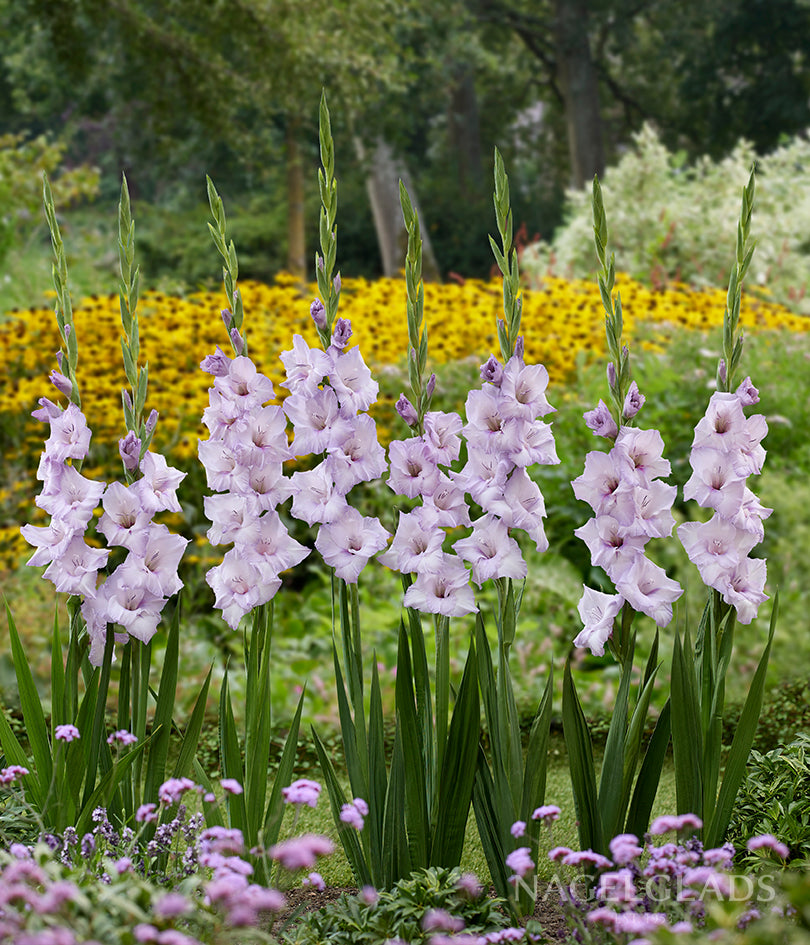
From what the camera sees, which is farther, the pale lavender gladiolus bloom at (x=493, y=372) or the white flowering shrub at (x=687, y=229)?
the white flowering shrub at (x=687, y=229)

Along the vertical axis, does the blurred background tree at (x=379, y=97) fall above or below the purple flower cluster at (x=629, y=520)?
above

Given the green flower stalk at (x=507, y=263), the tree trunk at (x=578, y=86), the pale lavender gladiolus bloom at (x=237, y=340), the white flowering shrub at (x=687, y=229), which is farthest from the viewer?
the tree trunk at (x=578, y=86)

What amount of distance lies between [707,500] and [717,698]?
43 cm

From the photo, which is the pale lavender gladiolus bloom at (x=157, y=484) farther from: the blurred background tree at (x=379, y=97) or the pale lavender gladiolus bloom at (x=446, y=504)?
the blurred background tree at (x=379, y=97)

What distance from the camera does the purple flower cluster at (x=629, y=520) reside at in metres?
2.18

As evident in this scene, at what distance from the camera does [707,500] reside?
7.38ft

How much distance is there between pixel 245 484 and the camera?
2266 millimetres

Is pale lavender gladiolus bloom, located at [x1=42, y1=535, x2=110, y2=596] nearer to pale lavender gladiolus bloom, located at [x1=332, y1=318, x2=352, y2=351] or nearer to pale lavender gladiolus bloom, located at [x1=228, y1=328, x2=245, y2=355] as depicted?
pale lavender gladiolus bloom, located at [x1=228, y1=328, x2=245, y2=355]

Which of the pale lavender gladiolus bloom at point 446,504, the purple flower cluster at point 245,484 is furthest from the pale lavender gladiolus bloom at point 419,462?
the purple flower cluster at point 245,484

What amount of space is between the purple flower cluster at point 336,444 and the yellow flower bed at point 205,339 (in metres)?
3.75

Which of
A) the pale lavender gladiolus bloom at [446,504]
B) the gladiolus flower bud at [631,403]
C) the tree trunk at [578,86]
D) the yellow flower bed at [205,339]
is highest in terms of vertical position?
the tree trunk at [578,86]

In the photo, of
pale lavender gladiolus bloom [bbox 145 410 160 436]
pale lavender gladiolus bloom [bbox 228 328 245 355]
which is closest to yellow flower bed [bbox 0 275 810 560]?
pale lavender gladiolus bloom [bbox 145 410 160 436]

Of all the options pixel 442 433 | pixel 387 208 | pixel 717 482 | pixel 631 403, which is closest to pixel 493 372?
pixel 442 433

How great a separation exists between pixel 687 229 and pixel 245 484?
10294mm
